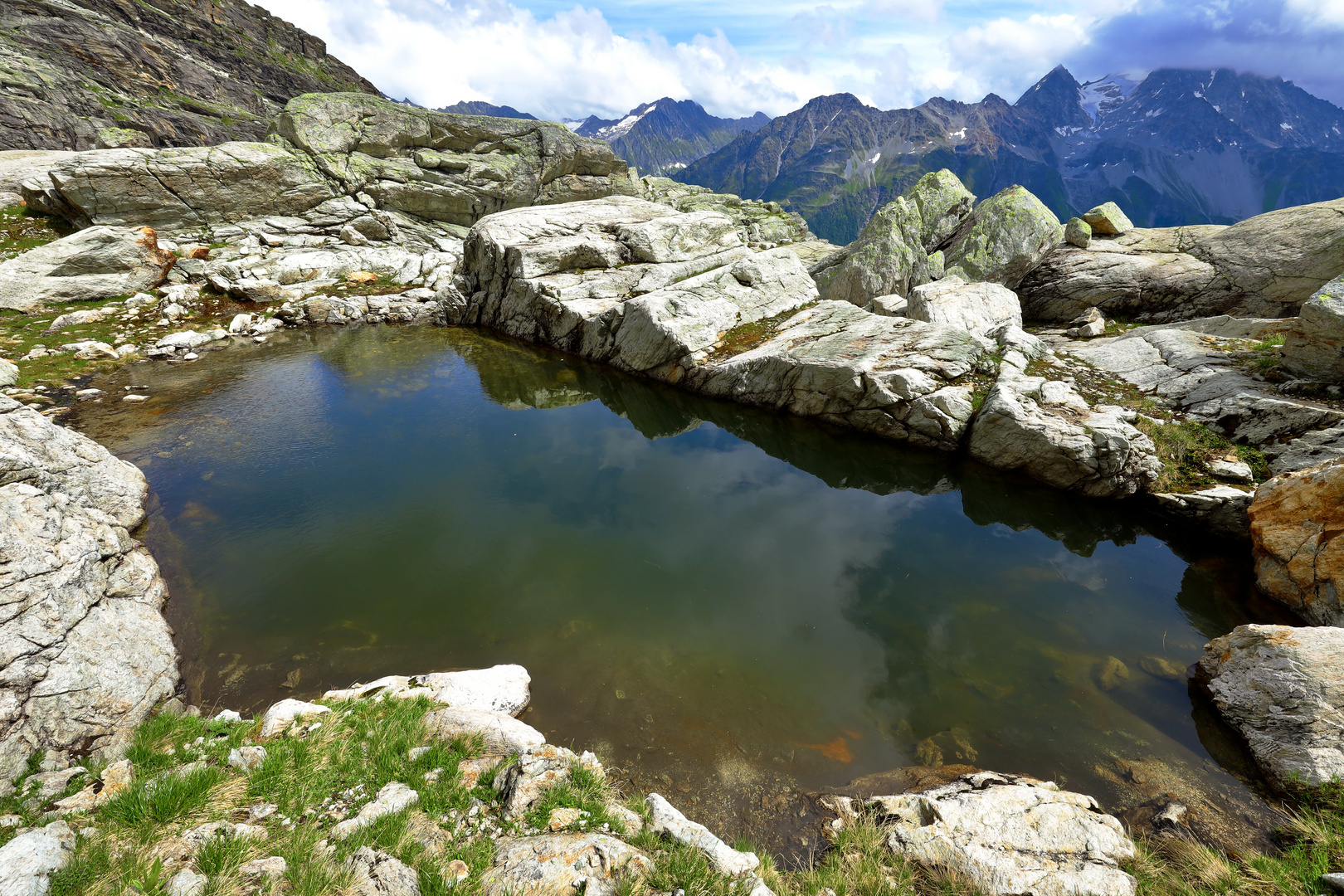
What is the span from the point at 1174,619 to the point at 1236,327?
57.2 ft

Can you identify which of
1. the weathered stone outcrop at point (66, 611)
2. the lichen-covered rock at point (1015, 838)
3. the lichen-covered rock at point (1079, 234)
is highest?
the lichen-covered rock at point (1079, 234)

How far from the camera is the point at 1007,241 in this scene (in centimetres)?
3306

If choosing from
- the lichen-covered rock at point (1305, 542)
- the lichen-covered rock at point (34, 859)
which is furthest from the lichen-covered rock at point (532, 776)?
the lichen-covered rock at point (1305, 542)

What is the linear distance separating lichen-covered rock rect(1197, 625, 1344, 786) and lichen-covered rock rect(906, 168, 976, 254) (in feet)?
105

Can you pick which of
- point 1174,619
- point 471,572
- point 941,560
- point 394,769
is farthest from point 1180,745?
point 471,572

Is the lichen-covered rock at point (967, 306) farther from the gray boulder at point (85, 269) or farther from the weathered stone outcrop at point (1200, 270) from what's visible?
the gray boulder at point (85, 269)

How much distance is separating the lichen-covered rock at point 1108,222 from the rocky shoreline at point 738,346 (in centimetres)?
25

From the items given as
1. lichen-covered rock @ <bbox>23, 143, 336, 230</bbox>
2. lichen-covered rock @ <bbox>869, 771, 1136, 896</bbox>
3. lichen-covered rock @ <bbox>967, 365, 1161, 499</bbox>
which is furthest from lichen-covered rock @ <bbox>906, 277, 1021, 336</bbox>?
lichen-covered rock @ <bbox>23, 143, 336, 230</bbox>

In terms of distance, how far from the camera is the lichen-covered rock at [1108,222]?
3297cm

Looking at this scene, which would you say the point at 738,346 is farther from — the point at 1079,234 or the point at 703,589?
the point at 1079,234

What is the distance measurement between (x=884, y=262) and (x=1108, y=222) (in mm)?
14564

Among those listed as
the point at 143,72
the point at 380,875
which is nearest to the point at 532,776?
the point at 380,875

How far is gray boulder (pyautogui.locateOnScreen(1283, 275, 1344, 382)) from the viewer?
16672mm

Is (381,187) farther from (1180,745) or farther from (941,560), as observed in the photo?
(1180,745)
